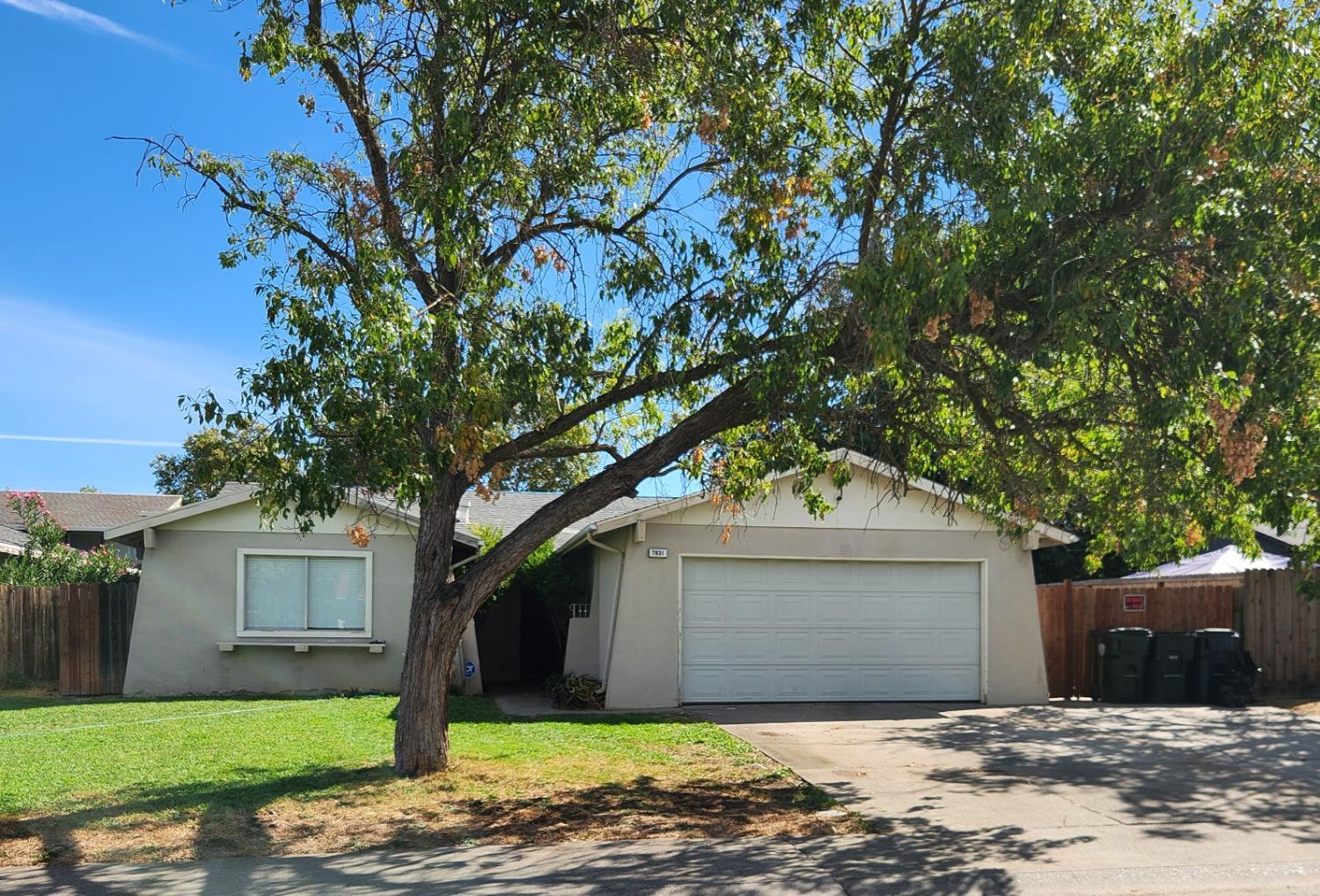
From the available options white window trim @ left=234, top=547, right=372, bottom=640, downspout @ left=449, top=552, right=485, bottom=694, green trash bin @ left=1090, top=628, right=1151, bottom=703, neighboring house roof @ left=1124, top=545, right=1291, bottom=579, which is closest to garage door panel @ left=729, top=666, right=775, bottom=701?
downspout @ left=449, top=552, right=485, bottom=694

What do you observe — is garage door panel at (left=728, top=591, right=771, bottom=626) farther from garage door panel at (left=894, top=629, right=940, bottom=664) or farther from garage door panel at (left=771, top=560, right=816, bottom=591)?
garage door panel at (left=894, top=629, right=940, bottom=664)

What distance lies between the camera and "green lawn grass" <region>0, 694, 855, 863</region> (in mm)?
8156

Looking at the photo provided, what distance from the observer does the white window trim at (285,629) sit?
17.3 metres

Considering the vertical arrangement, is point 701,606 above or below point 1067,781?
above

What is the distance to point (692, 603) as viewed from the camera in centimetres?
1586

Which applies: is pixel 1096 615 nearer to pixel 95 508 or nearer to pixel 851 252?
pixel 851 252

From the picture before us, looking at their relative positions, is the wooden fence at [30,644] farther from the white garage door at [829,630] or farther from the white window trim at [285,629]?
the white garage door at [829,630]

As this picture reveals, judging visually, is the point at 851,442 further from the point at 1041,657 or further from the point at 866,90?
the point at 1041,657

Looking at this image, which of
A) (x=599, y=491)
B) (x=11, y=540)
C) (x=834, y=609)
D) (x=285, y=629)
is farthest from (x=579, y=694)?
(x=11, y=540)

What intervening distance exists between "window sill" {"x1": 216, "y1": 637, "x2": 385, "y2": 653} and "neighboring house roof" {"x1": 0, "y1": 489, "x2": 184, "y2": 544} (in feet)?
50.5

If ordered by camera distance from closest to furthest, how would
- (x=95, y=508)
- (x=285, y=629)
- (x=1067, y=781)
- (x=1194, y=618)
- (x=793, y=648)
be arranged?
(x=1067, y=781), (x=793, y=648), (x=285, y=629), (x=1194, y=618), (x=95, y=508)

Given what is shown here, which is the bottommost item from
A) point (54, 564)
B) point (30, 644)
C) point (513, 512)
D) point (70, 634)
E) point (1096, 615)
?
point (30, 644)

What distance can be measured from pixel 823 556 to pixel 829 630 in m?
1.10

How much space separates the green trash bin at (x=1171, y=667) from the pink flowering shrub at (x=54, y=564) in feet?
56.9
